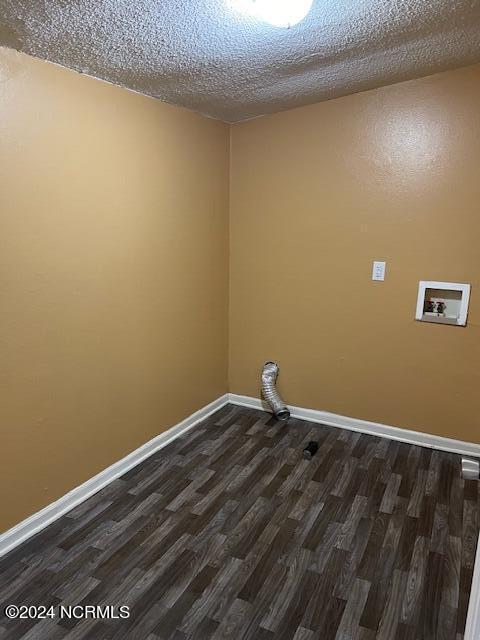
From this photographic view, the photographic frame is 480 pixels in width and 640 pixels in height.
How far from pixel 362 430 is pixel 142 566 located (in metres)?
1.77

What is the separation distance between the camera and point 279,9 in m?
1.42

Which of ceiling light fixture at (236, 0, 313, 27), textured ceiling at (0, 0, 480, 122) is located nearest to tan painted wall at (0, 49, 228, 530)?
textured ceiling at (0, 0, 480, 122)

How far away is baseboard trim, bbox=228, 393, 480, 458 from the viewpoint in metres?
2.71

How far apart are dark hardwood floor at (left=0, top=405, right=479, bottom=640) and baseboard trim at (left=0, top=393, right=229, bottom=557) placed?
0.14ft

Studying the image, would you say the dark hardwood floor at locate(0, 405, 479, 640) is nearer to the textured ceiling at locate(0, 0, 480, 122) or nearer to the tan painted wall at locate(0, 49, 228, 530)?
the tan painted wall at locate(0, 49, 228, 530)

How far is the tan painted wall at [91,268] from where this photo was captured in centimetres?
185

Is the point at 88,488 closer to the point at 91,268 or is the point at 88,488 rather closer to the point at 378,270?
the point at 91,268

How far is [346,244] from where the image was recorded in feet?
9.26


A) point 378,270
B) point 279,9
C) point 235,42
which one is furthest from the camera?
point 378,270

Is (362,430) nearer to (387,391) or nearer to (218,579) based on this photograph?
(387,391)

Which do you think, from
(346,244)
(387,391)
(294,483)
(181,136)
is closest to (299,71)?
(181,136)

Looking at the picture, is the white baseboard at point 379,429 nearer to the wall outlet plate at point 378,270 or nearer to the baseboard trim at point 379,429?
the baseboard trim at point 379,429

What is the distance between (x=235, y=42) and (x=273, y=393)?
7.41 ft

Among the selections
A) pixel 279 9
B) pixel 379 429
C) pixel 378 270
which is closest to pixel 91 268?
pixel 279 9
